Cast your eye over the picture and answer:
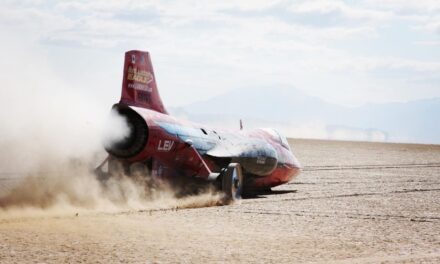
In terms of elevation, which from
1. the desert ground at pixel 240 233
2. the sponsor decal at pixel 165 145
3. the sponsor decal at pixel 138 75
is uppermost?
the sponsor decal at pixel 138 75

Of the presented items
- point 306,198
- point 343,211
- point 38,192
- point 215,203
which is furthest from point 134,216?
point 306,198

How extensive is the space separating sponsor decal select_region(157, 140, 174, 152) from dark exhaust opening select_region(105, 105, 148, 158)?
61cm

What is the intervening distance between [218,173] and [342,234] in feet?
24.4

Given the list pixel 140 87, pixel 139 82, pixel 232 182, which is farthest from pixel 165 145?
pixel 232 182

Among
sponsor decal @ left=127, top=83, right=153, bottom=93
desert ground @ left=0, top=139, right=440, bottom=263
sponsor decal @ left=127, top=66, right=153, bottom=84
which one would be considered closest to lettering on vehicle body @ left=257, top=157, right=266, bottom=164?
desert ground @ left=0, top=139, right=440, bottom=263

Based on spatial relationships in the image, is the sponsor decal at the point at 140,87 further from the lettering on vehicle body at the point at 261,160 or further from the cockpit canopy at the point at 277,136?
the cockpit canopy at the point at 277,136

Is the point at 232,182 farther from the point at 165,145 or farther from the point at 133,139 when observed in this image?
the point at 133,139

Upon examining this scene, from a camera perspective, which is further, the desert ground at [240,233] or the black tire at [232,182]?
the black tire at [232,182]

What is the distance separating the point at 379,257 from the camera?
12742 mm

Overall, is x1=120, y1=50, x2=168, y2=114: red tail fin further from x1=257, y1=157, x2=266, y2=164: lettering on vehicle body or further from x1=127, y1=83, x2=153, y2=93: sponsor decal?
x1=257, y1=157, x2=266, y2=164: lettering on vehicle body

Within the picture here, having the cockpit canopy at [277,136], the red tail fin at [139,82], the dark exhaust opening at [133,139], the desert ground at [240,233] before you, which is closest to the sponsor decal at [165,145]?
the dark exhaust opening at [133,139]

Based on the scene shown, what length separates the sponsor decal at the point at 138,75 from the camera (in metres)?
20.4

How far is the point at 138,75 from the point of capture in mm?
20562

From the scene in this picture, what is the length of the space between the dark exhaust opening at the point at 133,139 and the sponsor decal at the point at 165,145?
612mm
